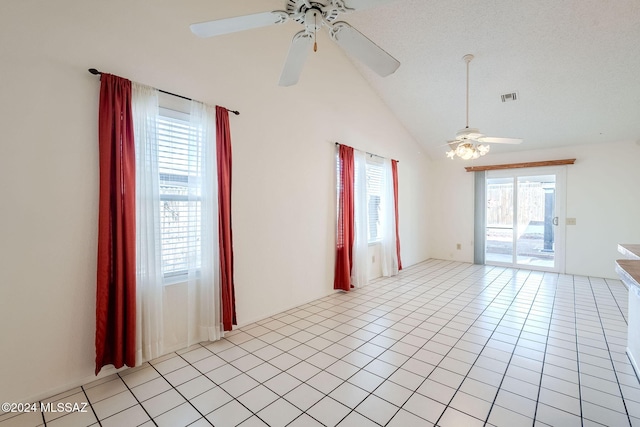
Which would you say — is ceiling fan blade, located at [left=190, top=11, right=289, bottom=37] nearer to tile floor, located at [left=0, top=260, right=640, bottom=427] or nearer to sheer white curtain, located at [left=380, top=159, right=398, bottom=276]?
tile floor, located at [left=0, top=260, right=640, bottom=427]

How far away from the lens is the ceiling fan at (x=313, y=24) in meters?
1.55

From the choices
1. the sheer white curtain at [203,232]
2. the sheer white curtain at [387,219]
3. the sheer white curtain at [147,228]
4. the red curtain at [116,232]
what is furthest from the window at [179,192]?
the sheer white curtain at [387,219]

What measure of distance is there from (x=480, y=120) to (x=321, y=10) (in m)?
4.69

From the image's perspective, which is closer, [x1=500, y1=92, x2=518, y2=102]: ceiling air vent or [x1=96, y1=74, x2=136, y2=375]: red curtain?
[x1=96, y1=74, x2=136, y2=375]: red curtain

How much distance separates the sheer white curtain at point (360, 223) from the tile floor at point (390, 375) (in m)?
0.89

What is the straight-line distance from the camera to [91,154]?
7.05ft

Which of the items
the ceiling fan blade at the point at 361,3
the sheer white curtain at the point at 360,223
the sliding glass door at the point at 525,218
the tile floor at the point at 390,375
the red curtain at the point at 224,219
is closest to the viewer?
the ceiling fan blade at the point at 361,3

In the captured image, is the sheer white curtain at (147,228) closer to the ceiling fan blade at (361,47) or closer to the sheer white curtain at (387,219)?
the ceiling fan blade at (361,47)

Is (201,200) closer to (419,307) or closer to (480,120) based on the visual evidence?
(419,307)

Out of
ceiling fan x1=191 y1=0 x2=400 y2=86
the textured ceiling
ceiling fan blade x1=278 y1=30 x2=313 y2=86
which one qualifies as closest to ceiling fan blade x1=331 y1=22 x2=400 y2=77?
ceiling fan x1=191 y1=0 x2=400 y2=86

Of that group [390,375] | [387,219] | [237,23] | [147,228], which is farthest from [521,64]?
[147,228]

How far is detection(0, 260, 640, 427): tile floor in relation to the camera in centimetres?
181

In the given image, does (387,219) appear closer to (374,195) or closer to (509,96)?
(374,195)

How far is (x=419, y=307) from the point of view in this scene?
3.80 metres
